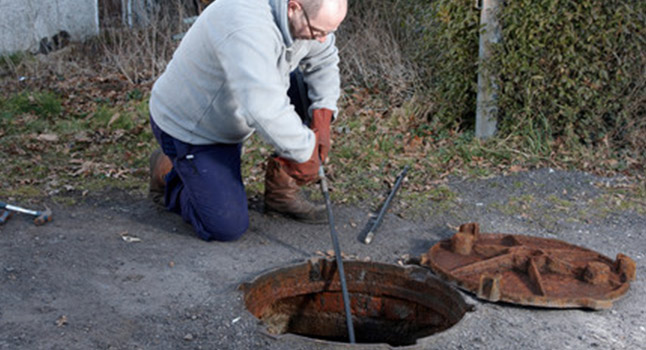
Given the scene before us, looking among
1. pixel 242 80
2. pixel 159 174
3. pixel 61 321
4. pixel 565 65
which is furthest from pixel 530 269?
pixel 565 65

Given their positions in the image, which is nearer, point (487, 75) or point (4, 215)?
point (4, 215)

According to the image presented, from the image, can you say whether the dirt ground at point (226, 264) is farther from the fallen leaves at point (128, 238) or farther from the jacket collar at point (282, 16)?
the jacket collar at point (282, 16)

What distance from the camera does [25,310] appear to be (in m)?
3.02

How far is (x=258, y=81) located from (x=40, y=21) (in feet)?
28.2

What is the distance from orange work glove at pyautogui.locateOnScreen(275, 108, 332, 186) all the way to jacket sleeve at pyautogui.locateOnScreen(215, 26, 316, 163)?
1.30ft

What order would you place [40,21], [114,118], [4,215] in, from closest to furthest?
1. [4,215]
2. [114,118]
3. [40,21]

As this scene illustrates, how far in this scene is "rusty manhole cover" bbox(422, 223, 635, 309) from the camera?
313 cm

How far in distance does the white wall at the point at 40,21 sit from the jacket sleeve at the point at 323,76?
7377mm

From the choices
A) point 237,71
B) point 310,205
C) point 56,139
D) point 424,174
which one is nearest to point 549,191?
point 424,174

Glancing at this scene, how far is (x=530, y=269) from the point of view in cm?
336

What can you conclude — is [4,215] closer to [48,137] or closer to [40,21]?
[48,137]

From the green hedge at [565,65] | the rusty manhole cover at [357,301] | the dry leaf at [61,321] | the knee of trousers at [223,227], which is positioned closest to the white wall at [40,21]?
the green hedge at [565,65]

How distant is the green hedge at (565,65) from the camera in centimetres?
561

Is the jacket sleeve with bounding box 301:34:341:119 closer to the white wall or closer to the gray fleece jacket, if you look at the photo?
the gray fleece jacket
